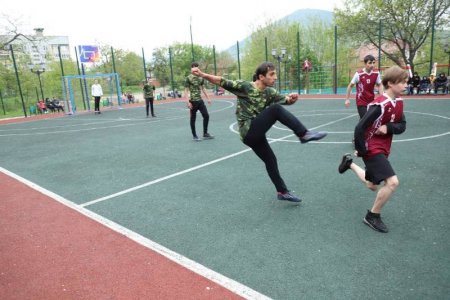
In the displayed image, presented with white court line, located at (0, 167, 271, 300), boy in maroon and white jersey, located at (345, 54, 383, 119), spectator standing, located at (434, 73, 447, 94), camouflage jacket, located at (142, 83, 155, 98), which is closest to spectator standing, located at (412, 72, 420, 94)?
spectator standing, located at (434, 73, 447, 94)

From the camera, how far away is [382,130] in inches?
129

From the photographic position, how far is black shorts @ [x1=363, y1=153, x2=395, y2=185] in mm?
3342

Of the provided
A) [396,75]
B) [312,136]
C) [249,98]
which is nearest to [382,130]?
[396,75]

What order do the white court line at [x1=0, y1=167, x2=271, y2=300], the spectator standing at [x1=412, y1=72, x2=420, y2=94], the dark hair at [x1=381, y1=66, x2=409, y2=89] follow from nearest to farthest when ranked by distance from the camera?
the white court line at [x1=0, y1=167, x2=271, y2=300]
the dark hair at [x1=381, y1=66, x2=409, y2=89]
the spectator standing at [x1=412, y1=72, x2=420, y2=94]

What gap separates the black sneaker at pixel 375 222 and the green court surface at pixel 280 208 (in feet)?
0.28

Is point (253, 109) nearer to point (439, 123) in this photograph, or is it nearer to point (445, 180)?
point (445, 180)

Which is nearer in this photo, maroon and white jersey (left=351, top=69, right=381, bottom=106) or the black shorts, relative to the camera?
the black shorts

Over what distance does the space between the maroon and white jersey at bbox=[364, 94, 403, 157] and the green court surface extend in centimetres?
89

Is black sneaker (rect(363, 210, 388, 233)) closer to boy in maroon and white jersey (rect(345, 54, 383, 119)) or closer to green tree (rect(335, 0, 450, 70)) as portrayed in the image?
boy in maroon and white jersey (rect(345, 54, 383, 119))

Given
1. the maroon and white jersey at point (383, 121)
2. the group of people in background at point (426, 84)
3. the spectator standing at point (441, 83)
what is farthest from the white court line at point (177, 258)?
the spectator standing at point (441, 83)

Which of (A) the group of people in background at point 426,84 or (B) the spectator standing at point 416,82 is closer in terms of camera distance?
(A) the group of people in background at point 426,84

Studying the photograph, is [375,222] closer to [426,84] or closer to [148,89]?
[148,89]

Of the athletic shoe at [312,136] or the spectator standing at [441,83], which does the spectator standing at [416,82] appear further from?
the athletic shoe at [312,136]

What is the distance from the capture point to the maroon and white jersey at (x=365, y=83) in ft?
22.1
